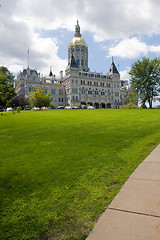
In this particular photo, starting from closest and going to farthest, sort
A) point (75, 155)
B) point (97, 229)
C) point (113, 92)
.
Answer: point (97, 229) → point (75, 155) → point (113, 92)

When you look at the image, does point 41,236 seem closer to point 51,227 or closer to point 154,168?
point 51,227

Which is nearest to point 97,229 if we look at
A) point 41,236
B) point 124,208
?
point 124,208

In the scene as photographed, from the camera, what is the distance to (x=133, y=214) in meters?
2.89

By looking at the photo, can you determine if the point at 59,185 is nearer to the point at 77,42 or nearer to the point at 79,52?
the point at 79,52

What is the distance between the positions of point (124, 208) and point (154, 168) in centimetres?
217

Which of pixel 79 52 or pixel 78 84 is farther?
pixel 79 52

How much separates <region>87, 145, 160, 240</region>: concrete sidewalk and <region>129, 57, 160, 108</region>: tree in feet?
154

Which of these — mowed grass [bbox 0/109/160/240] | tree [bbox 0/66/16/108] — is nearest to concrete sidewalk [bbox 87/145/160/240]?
mowed grass [bbox 0/109/160/240]

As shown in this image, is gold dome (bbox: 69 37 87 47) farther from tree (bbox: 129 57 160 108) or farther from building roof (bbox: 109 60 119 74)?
tree (bbox: 129 57 160 108)

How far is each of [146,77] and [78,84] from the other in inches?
2338

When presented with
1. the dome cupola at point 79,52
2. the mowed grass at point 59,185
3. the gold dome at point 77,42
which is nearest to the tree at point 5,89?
the mowed grass at point 59,185

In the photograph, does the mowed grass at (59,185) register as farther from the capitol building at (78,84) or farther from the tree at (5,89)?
the capitol building at (78,84)

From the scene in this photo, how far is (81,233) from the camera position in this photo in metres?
2.71

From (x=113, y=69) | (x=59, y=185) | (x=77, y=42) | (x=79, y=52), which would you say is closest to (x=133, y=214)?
(x=59, y=185)
